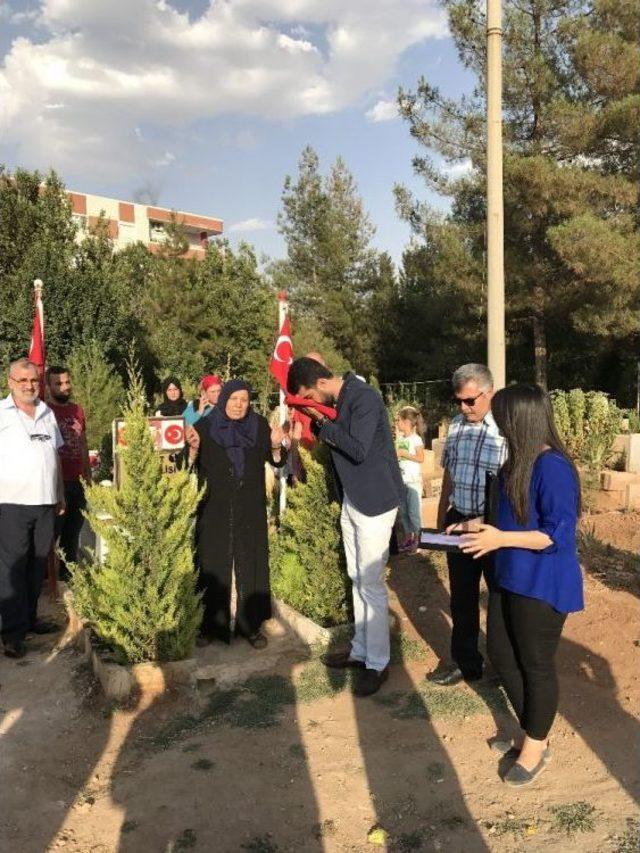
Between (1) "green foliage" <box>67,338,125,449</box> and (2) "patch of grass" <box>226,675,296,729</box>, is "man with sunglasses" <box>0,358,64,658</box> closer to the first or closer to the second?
(2) "patch of grass" <box>226,675,296,729</box>

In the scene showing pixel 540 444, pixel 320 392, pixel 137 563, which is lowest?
pixel 137 563

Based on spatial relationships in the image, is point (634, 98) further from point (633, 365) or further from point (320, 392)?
point (320, 392)

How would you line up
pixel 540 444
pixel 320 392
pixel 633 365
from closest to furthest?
pixel 540 444, pixel 320 392, pixel 633 365

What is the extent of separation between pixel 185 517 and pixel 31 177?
16002 mm

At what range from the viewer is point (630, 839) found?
2.50 metres

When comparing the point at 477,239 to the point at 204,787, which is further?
the point at 477,239

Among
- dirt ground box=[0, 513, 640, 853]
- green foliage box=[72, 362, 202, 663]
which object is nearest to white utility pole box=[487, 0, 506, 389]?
dirt ground box=[0, 513, 640, 853]

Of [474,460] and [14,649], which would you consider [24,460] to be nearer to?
[14,649]

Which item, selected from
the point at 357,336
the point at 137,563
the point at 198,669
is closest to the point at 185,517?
the point at 137,563

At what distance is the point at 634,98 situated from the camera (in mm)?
12281

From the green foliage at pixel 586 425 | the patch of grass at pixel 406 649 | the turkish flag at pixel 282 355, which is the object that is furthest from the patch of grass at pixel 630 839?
the green foliage at pixel 586 425

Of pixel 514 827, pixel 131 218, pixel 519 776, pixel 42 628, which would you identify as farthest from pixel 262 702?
pixel 131 218

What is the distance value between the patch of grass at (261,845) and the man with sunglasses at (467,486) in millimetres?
1472

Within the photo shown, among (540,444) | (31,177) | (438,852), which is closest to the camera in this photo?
(438,852)
